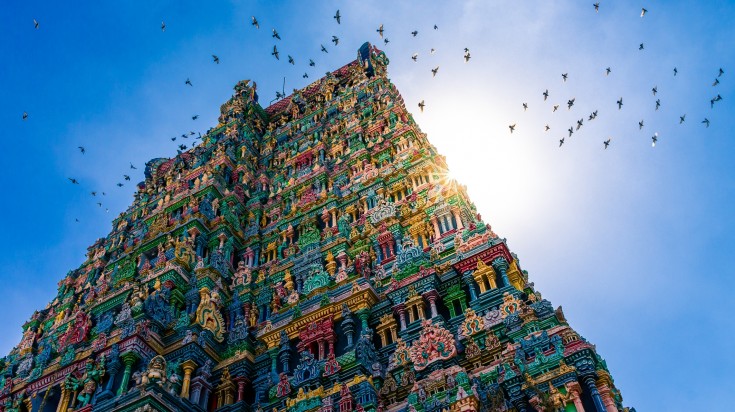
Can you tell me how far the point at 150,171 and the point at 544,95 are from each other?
2173cm

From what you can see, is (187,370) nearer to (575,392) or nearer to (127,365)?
(127,365)

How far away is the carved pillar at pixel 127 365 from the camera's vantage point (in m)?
16.7

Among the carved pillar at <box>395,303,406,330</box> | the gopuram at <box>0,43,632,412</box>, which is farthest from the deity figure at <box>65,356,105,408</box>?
the carved pillar at <box>395,303,406,330</box>

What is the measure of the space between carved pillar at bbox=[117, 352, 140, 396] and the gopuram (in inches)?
2.2

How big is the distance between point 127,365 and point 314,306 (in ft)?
16.8

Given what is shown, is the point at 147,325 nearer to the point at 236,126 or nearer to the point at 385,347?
the point at 385,347

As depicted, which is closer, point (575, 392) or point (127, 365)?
point (575, 392)

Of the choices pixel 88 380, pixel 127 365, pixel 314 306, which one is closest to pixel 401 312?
pixel 314 306

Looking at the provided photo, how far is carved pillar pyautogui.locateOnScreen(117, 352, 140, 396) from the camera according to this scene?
54.9 feet

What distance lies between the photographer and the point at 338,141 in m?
28.9

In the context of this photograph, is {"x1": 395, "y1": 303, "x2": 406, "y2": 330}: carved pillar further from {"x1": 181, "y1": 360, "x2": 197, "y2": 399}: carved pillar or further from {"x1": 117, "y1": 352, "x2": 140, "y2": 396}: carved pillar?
{"x1": 117, "y1": 352, "x2": 140, "y2": 396}: carved pillar

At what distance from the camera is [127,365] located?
17.3 meters

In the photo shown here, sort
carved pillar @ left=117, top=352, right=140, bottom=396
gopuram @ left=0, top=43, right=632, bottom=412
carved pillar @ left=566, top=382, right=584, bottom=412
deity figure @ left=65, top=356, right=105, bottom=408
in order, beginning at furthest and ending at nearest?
deity figure @ left=65, top=356, right=105, bottom=408 → carved pillar @ left=117, top=352, right=140, bottom=396 → gopuram @ left=0, top=43, right=632, bottom=412 → carved pillar @ left=566, top=382, right=584, bottom=412

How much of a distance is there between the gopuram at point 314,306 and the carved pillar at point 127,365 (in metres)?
0.06
